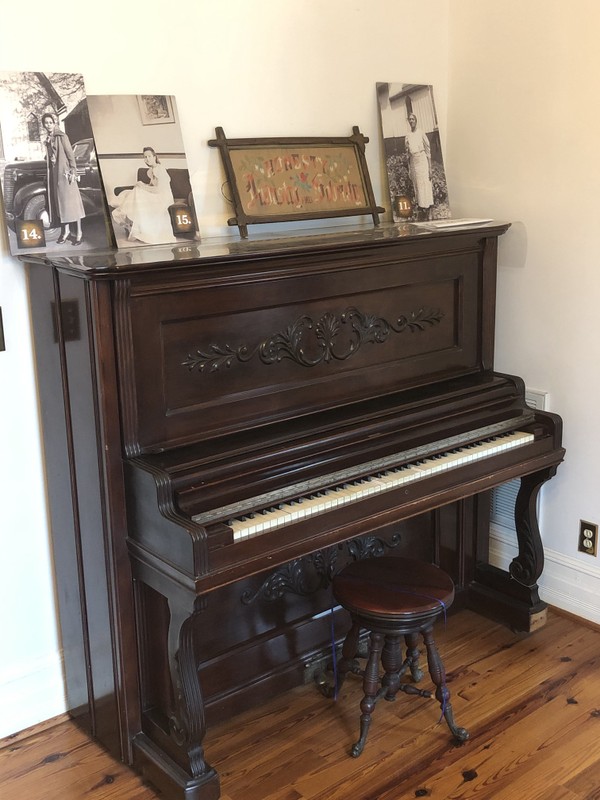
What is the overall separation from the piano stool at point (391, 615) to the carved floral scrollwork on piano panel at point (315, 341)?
608 millimetres

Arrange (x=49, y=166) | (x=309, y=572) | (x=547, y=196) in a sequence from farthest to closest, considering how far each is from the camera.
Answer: (x=547, y=196)
(x=309, y=572)
(x=49, y=166)

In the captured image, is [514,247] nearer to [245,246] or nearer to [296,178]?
[296,178]

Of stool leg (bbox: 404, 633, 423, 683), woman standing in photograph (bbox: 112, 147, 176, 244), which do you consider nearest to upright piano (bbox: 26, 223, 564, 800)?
woman standing in photograph (bbox: 112, 147, 176, 244)

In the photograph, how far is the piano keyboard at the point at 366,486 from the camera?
80.9 inches

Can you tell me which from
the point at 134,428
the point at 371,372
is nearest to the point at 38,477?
the point at 134,428

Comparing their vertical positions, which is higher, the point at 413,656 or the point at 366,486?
the point at 366,486

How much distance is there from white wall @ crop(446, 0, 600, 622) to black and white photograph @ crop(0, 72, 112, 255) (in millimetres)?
1411

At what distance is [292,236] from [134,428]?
32.7 inches

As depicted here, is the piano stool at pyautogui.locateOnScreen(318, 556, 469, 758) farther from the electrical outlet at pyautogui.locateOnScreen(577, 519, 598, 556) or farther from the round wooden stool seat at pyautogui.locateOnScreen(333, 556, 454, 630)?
the electrical outlet at pyautogui.locateOnScreen(577, 519, 598, 556)

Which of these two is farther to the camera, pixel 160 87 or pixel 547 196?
pixel 547 196

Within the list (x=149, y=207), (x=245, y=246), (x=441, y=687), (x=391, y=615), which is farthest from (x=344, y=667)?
(x=149, y=207)

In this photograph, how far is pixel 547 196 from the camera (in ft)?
9.43

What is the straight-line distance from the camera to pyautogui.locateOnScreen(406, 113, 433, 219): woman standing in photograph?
3.02 m

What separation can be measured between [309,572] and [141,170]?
123 centimetres
